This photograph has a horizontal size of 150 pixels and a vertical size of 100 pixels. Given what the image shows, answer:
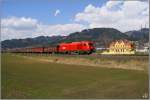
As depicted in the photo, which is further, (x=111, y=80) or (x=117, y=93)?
(x=111, y=80)

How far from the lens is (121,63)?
155 ft

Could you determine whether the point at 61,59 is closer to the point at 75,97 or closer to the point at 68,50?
the point at 68,50

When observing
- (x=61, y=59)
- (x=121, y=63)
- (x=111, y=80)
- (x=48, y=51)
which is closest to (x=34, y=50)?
(x=48, y=51)

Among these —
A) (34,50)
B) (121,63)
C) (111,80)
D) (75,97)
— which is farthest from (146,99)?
(34,50)

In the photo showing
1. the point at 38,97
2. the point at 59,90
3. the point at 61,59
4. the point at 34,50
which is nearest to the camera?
the point at 38,97

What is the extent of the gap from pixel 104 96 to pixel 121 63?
72.0 feet

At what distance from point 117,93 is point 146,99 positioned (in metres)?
3.77

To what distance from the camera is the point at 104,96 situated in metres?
25.6

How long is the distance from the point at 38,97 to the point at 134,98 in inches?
269

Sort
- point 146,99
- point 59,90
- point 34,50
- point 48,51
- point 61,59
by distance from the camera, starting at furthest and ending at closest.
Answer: point 34,50
point 48,51
point 61,59
point 59,90
point 146,99

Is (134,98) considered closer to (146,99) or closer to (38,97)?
(146,99)

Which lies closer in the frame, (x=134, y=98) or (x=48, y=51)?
(x=134, y=98)

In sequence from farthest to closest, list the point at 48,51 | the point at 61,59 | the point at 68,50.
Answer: the point at 48,51 → the point at 68,50 → the point at 61,59

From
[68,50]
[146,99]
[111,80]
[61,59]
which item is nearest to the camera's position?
[146,99]
